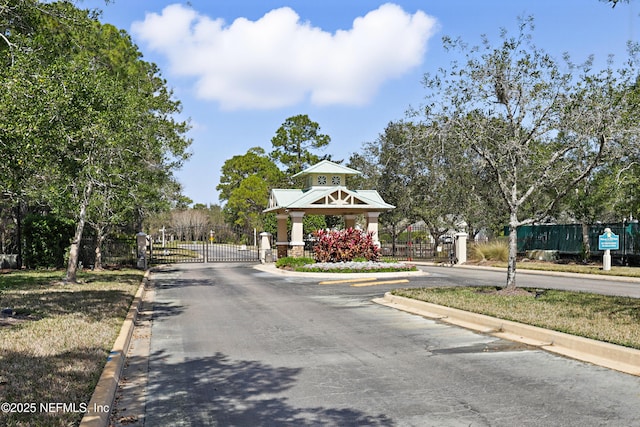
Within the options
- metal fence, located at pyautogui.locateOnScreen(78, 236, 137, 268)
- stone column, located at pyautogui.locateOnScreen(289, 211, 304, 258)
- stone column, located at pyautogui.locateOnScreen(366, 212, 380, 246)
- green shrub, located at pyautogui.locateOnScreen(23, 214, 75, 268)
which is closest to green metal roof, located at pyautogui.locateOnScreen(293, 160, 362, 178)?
stone column, located at pyautogui.locateOnScreen(366, 212, 380, 246)

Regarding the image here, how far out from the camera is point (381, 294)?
→ 1728 cm

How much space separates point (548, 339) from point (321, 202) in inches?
904

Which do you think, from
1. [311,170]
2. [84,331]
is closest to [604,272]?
[311,170]

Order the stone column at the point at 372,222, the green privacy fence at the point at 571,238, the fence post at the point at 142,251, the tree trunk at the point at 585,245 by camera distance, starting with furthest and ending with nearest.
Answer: the stone column at the point at 372,222, the tree trunk at the point at 585,245, the green privacy fence at the point at 571,238, the fence post at the point at 142,251

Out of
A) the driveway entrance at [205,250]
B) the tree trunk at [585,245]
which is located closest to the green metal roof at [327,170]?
the driveway entrance at [205,250]

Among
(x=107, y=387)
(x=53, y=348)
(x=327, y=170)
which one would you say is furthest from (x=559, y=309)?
(x=327, y=170)

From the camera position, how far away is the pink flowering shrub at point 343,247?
2653 cm

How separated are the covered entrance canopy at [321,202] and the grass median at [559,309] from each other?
605 inches

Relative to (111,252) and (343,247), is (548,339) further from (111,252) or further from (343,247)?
(111,252)

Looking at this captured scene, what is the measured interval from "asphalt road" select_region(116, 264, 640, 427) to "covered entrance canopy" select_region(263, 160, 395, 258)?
61.1 feet

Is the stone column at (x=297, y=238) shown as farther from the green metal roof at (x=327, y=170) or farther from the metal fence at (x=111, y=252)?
the metal fence at (x=111, y=252)

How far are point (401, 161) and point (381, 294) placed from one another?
22.9 meters

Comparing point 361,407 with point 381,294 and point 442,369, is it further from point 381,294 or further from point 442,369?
point 381,294

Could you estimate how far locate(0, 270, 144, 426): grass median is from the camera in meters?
5.63
